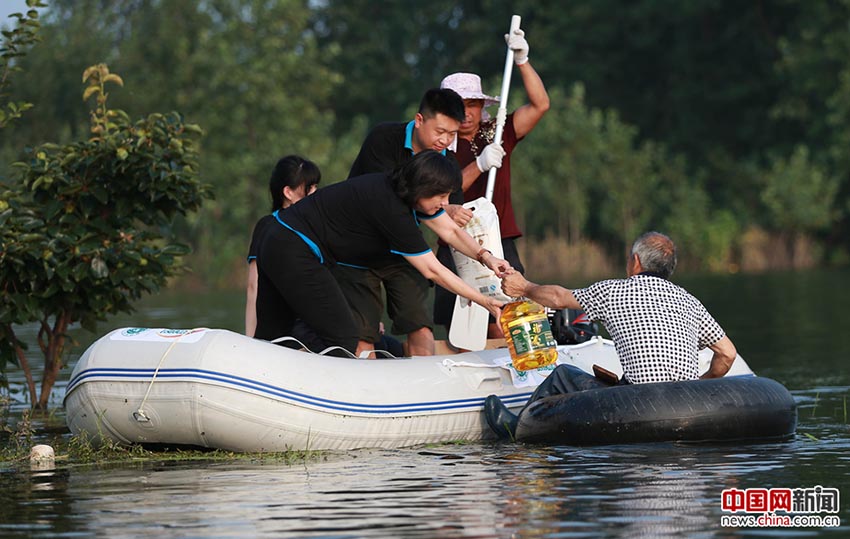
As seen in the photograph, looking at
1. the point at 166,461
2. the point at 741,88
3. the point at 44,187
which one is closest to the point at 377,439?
the point at 166,461

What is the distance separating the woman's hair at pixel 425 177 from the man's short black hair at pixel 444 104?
0.62m

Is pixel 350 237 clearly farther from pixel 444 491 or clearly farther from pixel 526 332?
pixel 444 491

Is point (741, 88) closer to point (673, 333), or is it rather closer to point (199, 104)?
point (199, 104)

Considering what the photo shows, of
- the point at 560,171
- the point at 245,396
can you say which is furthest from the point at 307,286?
the point at 560,171

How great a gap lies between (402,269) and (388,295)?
18cm

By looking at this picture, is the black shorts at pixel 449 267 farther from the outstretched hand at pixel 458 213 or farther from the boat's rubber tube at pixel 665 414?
the boat's rubber tube at pixel 665 414

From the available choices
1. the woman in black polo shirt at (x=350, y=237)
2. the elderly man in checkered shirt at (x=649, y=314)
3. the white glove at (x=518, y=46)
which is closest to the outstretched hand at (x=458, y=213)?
the woman in black polo shirt at (x=350, y=237)

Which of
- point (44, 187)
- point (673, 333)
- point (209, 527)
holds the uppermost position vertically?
point (44, 187)

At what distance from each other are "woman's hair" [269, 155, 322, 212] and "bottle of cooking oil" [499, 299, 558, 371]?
1686mm

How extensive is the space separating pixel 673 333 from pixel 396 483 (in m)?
2.02

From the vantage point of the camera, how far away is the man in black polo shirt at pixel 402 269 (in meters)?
9.09

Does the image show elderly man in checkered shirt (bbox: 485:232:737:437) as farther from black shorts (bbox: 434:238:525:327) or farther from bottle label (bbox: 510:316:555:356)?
black shorts (bbox: 434:238:525:327)

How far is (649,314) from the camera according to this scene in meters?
8.40

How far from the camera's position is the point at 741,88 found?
47.3 metres
